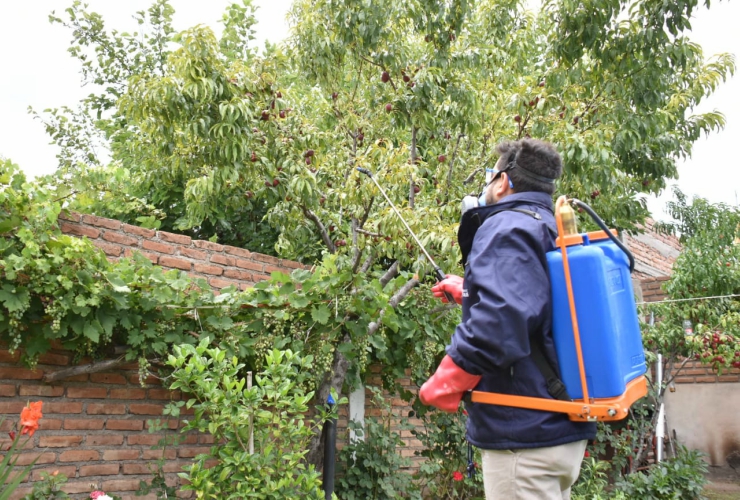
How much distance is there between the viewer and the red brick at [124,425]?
3.56 m

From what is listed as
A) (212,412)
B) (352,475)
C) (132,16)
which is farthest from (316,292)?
(132,16)

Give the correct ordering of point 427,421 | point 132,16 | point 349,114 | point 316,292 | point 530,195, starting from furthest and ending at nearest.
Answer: point 132,16
point 349,114
point 427,421
point 316,292
point 530,195

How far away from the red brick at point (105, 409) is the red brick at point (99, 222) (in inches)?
39.9

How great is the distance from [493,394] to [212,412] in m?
1.67

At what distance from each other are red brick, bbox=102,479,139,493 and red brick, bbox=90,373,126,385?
1.73ft

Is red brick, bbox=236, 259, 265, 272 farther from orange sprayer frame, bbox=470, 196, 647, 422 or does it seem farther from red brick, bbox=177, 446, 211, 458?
orange sprayer frame, bbox=470, 196, 647, 422

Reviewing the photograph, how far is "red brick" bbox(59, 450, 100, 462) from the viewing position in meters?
3.37

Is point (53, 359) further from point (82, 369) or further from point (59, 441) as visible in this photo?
point (59, 441)

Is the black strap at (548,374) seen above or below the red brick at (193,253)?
below

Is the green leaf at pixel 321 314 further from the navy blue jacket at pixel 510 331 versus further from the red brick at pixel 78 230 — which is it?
the navy blue jacket at pixel 510 331

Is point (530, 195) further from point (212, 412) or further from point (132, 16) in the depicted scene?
point (132, 16)

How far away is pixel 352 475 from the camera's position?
4.35 m

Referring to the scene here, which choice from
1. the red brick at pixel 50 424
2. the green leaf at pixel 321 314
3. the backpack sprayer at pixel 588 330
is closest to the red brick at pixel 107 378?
the red brick at pixel 50 424

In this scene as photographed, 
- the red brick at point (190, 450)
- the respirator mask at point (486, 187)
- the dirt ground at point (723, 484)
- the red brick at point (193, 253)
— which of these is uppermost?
the red brick at point (193, 253)
